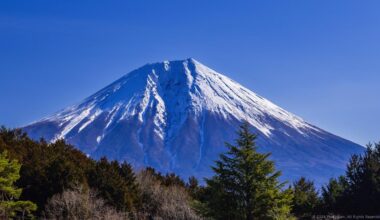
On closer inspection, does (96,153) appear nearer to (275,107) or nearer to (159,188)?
(275,107)

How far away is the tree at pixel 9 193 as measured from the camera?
2625 cm

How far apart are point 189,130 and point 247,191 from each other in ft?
487

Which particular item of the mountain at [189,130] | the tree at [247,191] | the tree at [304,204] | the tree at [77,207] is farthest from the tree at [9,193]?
the mountain at [189,130]

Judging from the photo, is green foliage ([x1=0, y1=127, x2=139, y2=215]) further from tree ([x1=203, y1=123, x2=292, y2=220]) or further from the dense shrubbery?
tree ([x1=203, y1=123, x2=292, y2=220])

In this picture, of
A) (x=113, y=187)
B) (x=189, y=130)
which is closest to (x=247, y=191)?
(x=113, y=187)

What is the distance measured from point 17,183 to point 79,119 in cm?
14986

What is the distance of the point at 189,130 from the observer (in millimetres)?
175000

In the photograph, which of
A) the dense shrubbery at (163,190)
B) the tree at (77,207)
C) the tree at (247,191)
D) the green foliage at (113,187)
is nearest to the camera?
the tree at (247,191)

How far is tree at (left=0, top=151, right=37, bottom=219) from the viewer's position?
26250 mm

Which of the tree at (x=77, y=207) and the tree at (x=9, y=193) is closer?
the tree at (x=9, y=193)

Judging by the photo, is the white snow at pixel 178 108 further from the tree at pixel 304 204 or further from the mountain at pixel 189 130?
the tree at pixel 304 204

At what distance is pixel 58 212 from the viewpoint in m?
28.5

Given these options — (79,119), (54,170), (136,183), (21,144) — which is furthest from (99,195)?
(79,119)

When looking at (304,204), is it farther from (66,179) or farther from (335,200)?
(66,179)
